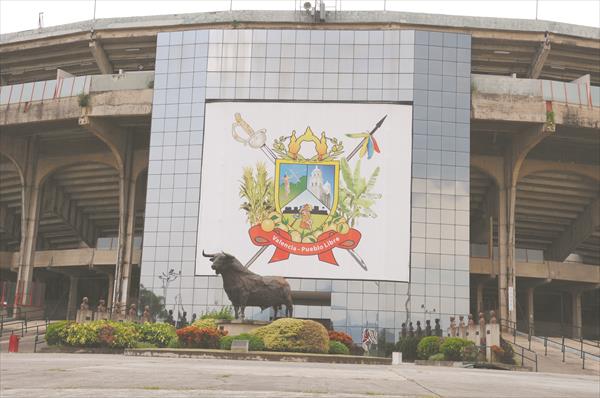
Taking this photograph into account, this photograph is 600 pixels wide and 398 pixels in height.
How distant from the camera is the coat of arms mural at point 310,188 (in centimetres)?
4978

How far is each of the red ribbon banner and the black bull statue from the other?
11.8 meters

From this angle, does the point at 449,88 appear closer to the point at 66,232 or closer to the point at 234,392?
the point at 66,232

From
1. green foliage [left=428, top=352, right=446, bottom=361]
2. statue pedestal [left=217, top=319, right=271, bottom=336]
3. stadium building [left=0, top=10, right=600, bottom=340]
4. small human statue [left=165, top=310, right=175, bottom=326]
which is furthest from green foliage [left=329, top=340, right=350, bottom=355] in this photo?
small human statue [left=165, top=310, right=175, bottom=326]

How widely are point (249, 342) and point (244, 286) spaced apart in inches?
174

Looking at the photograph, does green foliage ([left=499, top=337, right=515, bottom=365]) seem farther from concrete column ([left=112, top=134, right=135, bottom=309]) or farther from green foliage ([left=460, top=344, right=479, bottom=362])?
concrete column ([left=112, top=134, right=135, bottom=309])

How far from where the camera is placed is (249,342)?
108 ft

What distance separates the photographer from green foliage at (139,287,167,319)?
49.2 meters

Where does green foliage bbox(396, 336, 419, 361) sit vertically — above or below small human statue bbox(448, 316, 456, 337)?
below

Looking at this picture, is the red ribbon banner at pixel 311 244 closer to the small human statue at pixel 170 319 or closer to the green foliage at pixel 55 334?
the small human statue at pixel 170 319

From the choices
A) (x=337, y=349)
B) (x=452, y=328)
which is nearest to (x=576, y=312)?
(x=452, y=328)

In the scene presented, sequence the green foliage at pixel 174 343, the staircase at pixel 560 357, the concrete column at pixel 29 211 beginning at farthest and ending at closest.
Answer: the concrete column at pixel 29 211 → the staircase at pixel 560 357 → the green foliage at pixel 174 343

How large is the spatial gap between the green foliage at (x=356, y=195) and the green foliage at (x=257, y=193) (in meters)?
4.51

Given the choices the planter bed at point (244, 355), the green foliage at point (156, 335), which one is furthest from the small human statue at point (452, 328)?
the green foliage at point (156, 335)

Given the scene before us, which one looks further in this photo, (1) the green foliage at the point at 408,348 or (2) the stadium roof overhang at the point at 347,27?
(2) the stadium roof overhang at the point at 347,27
